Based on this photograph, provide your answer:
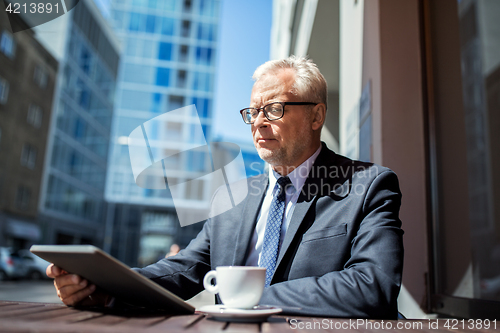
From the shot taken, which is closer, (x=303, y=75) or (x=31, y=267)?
(x=303, y=75)

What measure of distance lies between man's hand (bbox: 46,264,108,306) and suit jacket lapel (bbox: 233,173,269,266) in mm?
573

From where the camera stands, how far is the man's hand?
0.93 meters

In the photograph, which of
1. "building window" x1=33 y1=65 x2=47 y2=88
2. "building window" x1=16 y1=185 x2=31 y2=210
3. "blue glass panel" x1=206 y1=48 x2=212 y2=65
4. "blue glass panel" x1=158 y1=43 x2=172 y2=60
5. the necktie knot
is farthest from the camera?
"blue glass panel" x1=206 y1=48 x2=212 y2=65

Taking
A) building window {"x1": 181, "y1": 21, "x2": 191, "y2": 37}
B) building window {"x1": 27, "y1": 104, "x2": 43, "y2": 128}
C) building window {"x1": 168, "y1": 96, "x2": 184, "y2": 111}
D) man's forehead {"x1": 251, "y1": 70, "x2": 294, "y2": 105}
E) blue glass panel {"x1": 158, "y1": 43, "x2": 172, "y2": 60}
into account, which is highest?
building window {"x1": 181, "y1": 21, "x2": 191, "y2": 37}

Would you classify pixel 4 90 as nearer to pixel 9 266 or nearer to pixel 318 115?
pixel 9 266

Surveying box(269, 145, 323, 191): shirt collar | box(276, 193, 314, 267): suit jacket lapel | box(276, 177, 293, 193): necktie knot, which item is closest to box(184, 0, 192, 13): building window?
box(269, 145, 323, 191): shirt collar

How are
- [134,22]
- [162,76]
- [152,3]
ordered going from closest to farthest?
[162,76] → [134,22] → [152,3]

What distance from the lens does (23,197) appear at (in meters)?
19.4

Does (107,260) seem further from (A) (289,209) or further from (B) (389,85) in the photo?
(B) (389,85)

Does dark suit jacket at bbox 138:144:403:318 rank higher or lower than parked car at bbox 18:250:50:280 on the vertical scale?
higher

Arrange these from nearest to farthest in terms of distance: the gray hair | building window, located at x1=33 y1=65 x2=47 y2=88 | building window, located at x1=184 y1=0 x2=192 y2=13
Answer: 1. the gray hair
2. building window, located at x1=33 y1=65 x2=47 y2=88
3. building window, located at x1=184 y1=0 x2=192 y2=13

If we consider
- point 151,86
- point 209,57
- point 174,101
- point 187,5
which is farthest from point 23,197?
point 187,5

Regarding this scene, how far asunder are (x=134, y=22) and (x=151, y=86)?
16.8 feet

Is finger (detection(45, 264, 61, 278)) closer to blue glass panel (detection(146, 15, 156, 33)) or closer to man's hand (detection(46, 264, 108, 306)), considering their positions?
man's hand (detection(46, 264, 108, 306))
